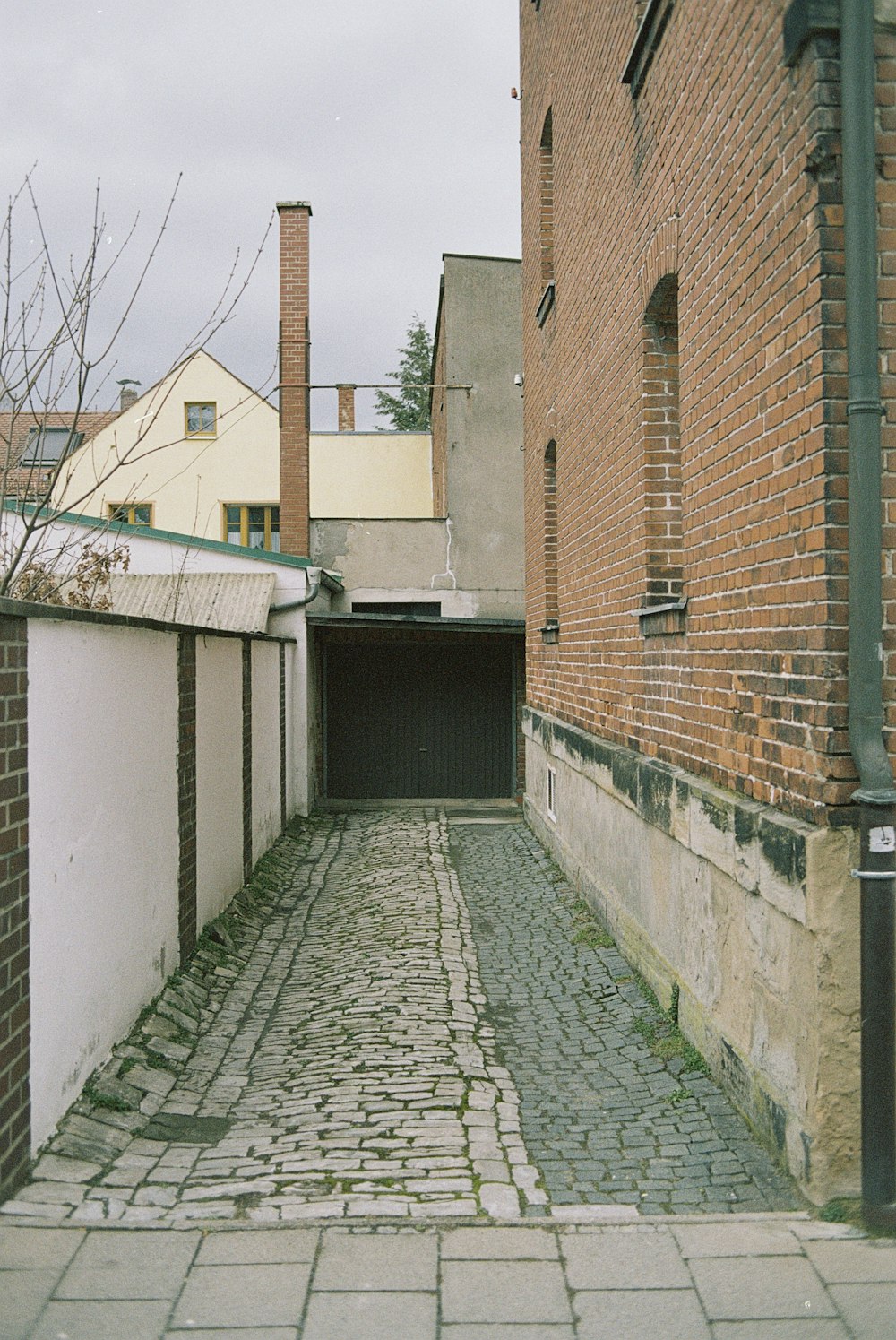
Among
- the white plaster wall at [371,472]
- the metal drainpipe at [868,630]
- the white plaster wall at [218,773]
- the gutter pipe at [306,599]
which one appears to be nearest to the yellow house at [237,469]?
the white plaster wall at [371,472]

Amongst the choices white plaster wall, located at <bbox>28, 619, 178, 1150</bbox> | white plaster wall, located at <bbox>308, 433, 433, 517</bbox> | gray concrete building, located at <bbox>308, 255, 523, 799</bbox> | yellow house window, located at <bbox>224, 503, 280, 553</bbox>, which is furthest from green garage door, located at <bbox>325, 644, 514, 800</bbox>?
white plaster wall, located at <bbox>308, 433, 433, 517</bbox>

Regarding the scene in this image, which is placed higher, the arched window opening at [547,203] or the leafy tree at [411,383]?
the leafy tree at [411,383]

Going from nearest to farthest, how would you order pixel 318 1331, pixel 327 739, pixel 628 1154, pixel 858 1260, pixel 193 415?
pixel 318 1331, pixel 858 1260, pixel 628 1154, pixel 327 739, pixel 193 415

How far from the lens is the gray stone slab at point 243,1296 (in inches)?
121

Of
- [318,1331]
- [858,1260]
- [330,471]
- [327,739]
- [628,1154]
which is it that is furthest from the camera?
[330,471]

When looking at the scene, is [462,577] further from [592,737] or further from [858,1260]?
[858,1260]

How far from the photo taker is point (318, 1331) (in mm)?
3031

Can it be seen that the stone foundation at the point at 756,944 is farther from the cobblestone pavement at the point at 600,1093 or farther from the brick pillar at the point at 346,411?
the brick pillar at the point at 346,411

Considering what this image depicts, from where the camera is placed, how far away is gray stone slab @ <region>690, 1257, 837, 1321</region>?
310 cm

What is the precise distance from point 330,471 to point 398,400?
23717 millimetres

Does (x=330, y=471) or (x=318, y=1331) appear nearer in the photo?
(x=318, y=1331)

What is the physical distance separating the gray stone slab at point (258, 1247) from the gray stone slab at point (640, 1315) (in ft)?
2.67

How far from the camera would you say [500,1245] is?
3.49 meters

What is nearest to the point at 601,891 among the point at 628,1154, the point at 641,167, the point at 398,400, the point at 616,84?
the point at 628,1154
